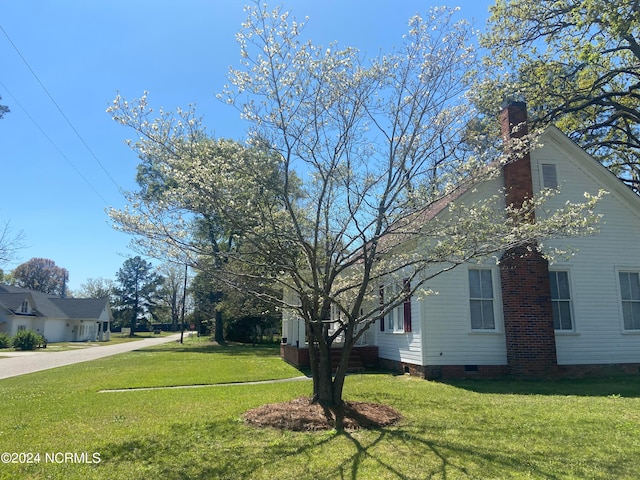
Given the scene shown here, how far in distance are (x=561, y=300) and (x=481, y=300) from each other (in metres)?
2.34

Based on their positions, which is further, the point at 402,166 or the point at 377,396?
the point at 377,396

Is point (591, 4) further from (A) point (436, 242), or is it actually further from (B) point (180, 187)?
(B) point (180, 187)

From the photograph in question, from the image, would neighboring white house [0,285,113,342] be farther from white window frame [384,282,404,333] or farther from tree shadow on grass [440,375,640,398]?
tree shadow on grass [440,375,640,398]

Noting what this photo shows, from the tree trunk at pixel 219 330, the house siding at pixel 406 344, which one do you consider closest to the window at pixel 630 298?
the house siding at pixel 406 344

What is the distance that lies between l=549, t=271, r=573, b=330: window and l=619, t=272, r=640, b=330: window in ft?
5.71

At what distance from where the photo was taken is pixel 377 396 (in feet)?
30.7

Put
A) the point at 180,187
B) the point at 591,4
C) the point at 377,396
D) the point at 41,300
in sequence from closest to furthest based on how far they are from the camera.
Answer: the point at 180,187, the point at 377,396, the point at 591,4, the point at 41,300

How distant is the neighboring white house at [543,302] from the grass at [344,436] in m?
1.49

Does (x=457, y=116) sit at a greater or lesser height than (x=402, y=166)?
greater

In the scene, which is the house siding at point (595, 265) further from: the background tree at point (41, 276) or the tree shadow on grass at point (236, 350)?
the background tree at point (41, 276)

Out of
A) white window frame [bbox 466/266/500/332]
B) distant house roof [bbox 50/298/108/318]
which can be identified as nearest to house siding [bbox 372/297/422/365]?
white window frame [bbox 466/266/500/332]

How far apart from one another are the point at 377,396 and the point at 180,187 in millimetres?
5745

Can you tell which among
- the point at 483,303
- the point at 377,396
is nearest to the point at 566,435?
the point at 377,396

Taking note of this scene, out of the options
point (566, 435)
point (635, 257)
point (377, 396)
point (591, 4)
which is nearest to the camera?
point (566, 435)
